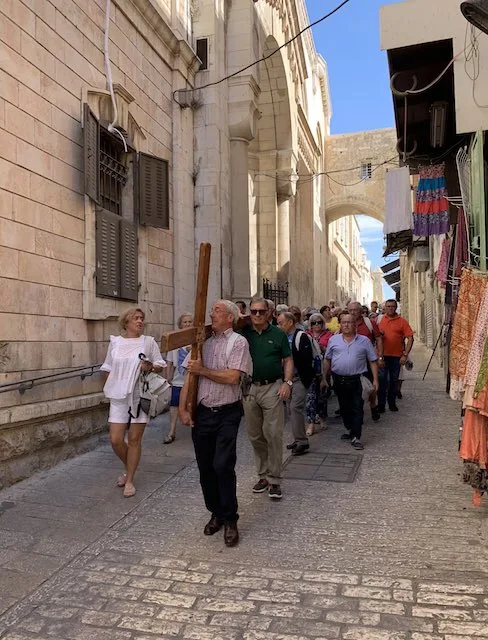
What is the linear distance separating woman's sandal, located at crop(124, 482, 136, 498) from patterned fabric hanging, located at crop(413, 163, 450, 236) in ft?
19.8

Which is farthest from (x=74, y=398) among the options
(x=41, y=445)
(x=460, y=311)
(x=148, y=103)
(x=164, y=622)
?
(x=148, y=103)

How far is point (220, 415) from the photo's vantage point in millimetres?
4070

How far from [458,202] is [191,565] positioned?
6779mm

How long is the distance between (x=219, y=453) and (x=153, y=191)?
539 cm

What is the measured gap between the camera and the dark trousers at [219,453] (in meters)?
4.03

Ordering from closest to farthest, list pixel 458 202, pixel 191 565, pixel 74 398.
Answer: pixel 191 565
pixel 74 398
pixel 458 202

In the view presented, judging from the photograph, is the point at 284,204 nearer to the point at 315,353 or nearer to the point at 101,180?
the point at 101,180

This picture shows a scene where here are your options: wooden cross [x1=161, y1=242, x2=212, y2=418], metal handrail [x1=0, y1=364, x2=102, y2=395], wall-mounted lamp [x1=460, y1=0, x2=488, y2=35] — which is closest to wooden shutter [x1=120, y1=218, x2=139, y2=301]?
metal handrail [x1=0, y1=364, x2=102, y2=395]

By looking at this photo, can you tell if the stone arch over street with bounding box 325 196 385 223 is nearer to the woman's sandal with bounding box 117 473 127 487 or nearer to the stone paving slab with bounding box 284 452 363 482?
the stone paving slab with bounding box 284 452 363 482

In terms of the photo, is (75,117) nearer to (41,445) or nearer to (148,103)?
(148,103)

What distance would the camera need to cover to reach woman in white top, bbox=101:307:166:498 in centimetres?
505

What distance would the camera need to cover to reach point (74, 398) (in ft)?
20.9

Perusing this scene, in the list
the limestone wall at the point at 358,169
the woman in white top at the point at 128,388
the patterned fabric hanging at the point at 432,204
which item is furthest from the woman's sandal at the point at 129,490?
the limestone wall at the point at 358,169

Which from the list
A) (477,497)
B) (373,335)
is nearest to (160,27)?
(373,335)
